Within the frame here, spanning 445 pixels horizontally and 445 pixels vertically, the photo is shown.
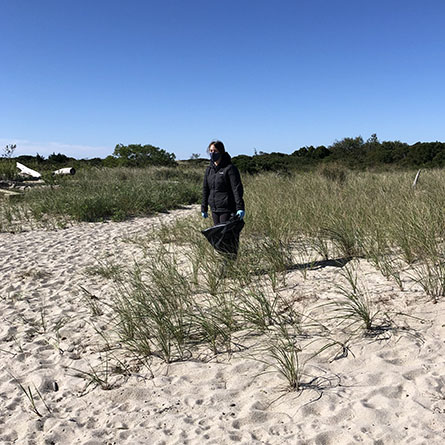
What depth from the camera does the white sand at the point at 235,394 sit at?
8.38ft

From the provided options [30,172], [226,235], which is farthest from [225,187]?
[30,172]

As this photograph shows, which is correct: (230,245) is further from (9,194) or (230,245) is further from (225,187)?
(9,194)

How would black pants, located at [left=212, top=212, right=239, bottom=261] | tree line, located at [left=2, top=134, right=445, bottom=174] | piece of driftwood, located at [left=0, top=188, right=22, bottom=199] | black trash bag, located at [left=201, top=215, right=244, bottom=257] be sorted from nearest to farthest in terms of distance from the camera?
black trash bag, located at [left=201, top=215, right=244, bottom=257], black pants, located at [left=212, top=212, right=239, bottom=261], piece of driftwood, located at [left=0, top=188, right=22, bottom=199], tree line, located at [left=2, top=134, right=445, bottom=174]

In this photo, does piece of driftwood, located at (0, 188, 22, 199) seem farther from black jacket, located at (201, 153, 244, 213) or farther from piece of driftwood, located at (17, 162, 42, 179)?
black jacket, located at (201, 153, 244, 213)

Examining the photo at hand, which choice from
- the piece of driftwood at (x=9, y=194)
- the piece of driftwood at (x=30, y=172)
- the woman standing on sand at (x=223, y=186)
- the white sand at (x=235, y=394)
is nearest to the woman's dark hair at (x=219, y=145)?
the woman standing on sand at (x=223, y=186)

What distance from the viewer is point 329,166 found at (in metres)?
17.5

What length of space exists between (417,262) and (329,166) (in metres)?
12.9

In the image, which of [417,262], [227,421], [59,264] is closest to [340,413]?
[227,421]

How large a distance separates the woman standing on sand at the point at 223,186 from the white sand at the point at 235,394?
59.6 inches

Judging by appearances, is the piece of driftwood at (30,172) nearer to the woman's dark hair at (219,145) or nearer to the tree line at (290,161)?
the tree line at (290,161)

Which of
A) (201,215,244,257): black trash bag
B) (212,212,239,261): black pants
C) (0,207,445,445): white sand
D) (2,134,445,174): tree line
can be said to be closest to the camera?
(0,207,445,445): white sand

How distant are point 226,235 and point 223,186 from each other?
64 cm

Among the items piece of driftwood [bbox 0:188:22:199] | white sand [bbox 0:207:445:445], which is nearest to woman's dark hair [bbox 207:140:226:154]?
white sand [bbox 0:207:445:445]

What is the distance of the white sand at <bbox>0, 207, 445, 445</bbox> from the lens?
8.38 ft
